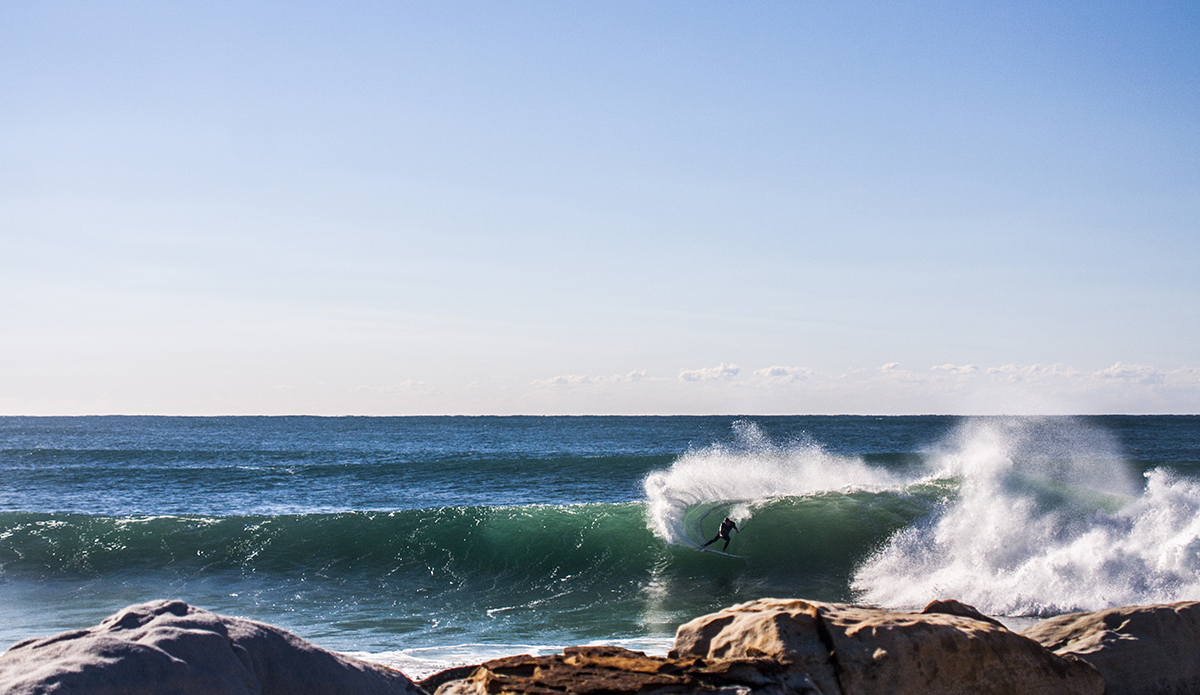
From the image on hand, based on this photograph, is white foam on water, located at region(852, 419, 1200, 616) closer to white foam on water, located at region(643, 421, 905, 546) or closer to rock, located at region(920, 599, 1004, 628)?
white foam on water, located at region(643, 421, 905, 546)

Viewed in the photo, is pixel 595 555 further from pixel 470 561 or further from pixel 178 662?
pixel 178 662

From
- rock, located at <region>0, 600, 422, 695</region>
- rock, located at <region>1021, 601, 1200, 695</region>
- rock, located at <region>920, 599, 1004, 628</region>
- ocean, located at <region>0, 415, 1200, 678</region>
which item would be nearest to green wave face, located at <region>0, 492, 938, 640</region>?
ocean, located at <region>0, 415, 1200, 678</region>

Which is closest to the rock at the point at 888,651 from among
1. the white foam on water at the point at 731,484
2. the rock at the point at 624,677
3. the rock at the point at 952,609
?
the rock at the point at 624,677

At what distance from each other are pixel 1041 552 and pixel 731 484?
797cm

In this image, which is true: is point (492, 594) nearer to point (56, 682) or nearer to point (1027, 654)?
point (1027, 654)

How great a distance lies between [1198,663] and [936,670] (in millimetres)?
2833

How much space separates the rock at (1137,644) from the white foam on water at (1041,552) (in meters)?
4.88

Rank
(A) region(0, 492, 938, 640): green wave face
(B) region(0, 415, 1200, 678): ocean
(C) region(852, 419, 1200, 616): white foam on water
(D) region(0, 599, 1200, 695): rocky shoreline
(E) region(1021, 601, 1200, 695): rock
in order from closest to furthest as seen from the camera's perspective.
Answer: (D) region(0, 599, 1200, 695): rocky shoreline
(E) region(1021, 601, 1200, 695): rock
(B) region(0, 415, 1200, 678): ocean
(C) region(852, 419, 1200, 616): white foam on water
(A) region(0, 492, 938, 640): green wave face

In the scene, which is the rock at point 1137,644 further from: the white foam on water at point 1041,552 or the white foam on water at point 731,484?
the white foam on water at point 731,484

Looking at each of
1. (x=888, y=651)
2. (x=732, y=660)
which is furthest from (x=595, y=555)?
(x=732, y=660)

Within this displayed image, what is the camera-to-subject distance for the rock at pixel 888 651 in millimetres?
4957

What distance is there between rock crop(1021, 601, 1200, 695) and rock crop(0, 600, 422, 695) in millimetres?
5038

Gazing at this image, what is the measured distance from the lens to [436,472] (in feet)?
99.2

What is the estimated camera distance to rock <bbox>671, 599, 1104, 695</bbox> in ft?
16.3
